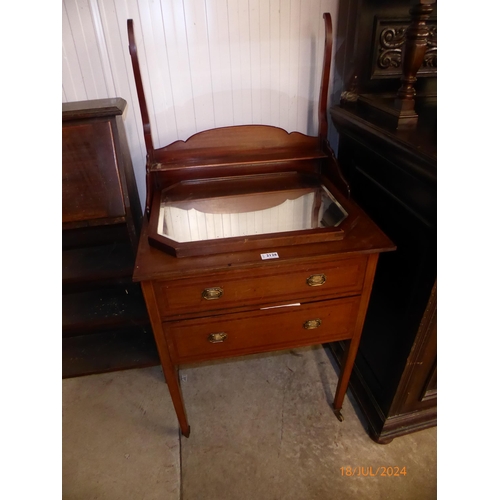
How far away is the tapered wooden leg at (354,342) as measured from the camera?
1.12 metres

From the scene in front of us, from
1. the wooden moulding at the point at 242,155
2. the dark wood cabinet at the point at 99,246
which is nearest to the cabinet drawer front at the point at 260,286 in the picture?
the wooden moulding at the point at 242,155

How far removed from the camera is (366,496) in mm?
1278

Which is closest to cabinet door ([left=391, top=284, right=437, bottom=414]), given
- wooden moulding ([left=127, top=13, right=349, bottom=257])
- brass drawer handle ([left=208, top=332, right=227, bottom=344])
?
wooden moulding ([left=127, top=13, right=349, bottom=257])

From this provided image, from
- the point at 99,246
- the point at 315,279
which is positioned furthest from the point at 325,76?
the point at 99,246

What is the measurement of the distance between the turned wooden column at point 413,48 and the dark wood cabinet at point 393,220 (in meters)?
0.09

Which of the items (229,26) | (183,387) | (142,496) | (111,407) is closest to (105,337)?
(111,407)

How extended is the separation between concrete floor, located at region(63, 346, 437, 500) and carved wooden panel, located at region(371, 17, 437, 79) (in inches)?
52.6

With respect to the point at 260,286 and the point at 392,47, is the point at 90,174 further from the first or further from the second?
the point at 392,47

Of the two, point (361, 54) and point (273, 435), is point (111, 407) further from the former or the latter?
point (361, 54)

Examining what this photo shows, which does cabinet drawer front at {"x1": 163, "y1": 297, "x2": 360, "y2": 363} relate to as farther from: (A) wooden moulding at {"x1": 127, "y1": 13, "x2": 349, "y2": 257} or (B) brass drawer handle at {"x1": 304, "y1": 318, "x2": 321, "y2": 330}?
(A) wooden moulding at {"x1": 127, "y1": 13, "x2": 349, "y2": 257}

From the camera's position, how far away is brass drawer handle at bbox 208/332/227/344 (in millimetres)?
1162

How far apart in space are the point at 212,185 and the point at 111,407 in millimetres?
1100

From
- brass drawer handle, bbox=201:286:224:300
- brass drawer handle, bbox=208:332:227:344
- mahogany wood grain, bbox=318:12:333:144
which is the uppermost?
mahogany wood grain, bbox=318:12:333:144
